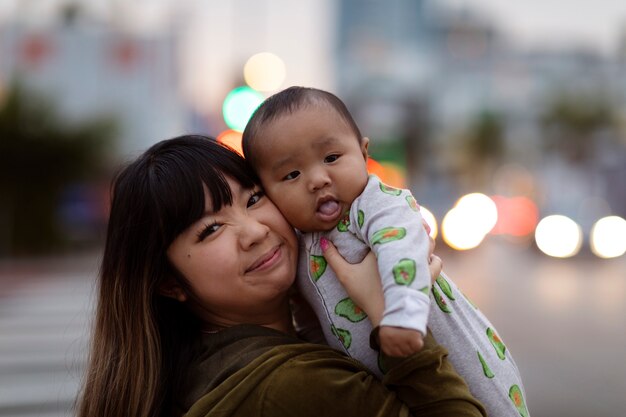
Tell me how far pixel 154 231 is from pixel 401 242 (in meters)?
0.61

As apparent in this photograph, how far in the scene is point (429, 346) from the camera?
184 centimetres

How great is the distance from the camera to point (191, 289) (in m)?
2.18

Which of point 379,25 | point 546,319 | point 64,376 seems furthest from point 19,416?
point 379,25

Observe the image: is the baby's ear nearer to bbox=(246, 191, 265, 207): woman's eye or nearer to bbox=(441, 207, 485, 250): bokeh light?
bbox=(246, 191, 265, 207): woman's eye

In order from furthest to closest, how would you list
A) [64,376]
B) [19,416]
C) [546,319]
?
1. [546,319]
2. [64,376]
3. [19,416]

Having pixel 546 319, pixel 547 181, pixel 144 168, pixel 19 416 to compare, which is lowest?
pixel 547 181

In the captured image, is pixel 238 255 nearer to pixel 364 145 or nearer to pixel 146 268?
pixel 146 268

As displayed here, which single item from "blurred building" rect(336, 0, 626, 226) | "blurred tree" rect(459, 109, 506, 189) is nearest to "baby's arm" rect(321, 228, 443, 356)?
"blurred building" rect(336, 0, 626, 226)

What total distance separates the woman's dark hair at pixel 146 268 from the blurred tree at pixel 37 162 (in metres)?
22.8

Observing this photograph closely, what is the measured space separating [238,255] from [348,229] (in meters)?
0.27

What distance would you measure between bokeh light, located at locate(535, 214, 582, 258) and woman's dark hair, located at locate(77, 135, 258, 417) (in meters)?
18.4

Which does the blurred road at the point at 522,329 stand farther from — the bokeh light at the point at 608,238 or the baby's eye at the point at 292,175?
the baby's eye at the point at 292,175

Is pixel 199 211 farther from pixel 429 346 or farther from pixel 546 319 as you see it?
pixel 546 319

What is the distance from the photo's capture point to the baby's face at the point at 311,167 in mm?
2154
